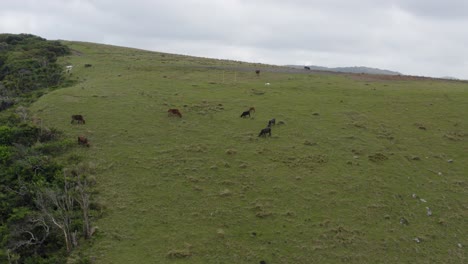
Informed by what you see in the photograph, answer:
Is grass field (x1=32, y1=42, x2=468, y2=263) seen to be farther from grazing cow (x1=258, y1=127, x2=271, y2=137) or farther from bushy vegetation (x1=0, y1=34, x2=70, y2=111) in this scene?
bushy vegetation (x1=0, y1=34, x2=70, y2=111)

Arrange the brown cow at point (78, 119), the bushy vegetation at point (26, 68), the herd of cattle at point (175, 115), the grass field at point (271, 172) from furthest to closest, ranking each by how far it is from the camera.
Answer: the bushy vegetation at point (26, 68), the brown cow at point (78, 119), the herd of cattle at point (175, 115), the grass field at point (271, 172)

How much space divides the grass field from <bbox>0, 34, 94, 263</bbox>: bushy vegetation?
1208 millimetres

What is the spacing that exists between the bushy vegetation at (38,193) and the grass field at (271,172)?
47.5 inches

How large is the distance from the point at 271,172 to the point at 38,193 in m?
13.2

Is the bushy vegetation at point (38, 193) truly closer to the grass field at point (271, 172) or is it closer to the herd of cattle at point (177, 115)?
the herd of cattle at point (177, 115)

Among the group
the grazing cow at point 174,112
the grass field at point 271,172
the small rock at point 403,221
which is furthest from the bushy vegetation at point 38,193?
the small rock at point 403,221

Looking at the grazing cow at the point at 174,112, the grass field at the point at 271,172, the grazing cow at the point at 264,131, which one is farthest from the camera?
the grazing cow at the point at 174,112

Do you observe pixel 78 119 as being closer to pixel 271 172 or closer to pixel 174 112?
pixel 174 112

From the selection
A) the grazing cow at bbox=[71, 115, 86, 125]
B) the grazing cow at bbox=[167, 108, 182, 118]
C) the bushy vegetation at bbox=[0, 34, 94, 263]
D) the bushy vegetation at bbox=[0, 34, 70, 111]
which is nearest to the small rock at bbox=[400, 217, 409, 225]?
the bushy vegetation at bbox=[0, 34, 94, 263]

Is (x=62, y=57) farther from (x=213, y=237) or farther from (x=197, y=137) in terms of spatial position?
(x=213, y=237)

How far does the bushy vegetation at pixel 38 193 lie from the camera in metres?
17.9

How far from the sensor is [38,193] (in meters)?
19.8

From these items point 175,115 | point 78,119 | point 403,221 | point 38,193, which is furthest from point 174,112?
point 403,221

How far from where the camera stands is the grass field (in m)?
18.6
